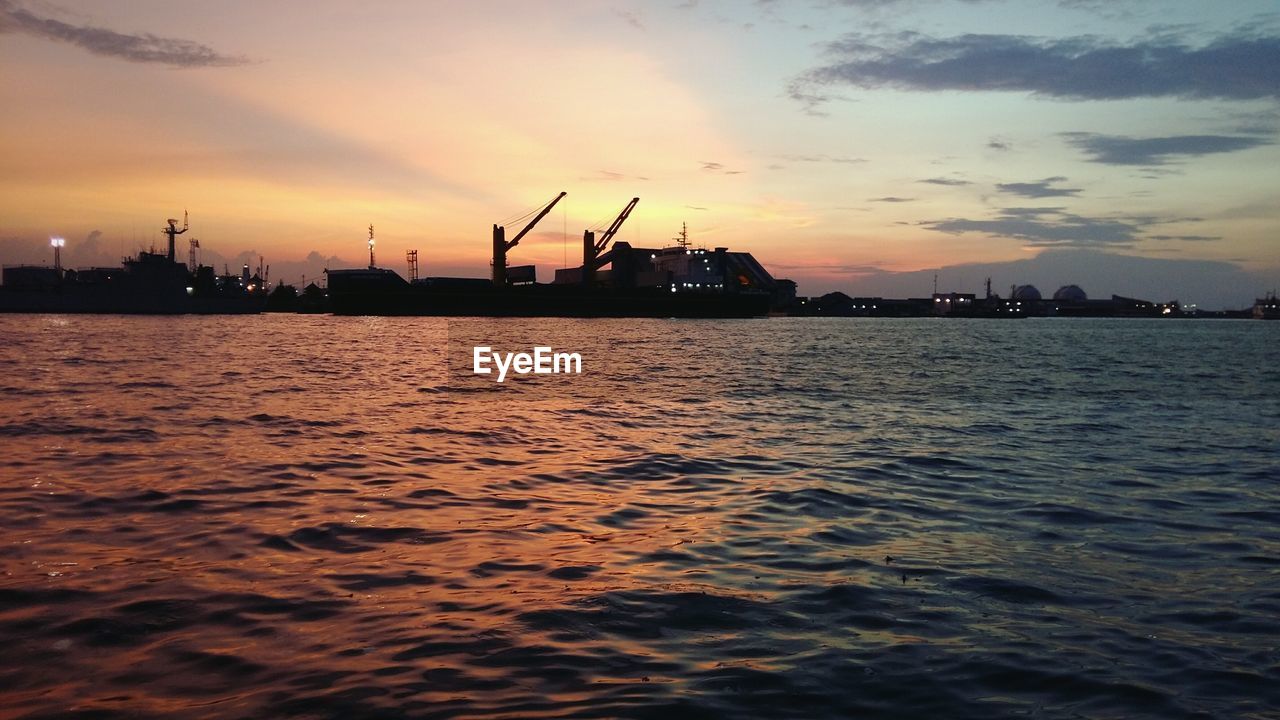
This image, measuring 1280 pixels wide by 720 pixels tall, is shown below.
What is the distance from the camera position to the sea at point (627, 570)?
16.3 feet

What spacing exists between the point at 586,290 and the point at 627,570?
13569cm

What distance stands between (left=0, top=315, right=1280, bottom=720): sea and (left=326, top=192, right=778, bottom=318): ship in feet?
391

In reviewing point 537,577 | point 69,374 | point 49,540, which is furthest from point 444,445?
point 69,374

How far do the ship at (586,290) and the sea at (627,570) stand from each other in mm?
119302

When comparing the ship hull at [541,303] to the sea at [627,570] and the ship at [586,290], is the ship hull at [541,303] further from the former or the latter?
the sea at [627,570]

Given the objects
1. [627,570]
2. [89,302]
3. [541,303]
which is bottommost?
[627,570]

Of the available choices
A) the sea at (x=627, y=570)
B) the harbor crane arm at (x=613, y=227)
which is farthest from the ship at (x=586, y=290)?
the sea at (x=627, y=570)

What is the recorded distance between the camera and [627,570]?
24.8 feet

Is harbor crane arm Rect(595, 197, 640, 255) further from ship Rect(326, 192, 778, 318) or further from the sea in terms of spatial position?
the sea

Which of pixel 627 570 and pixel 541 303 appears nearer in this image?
pixel 627 570

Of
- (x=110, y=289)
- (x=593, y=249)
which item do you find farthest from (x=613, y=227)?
(x=110, y=289)

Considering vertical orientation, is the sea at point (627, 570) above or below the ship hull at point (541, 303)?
below

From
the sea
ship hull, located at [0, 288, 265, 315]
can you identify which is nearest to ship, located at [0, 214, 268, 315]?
ship hull, located at [0, 288, 265, 315]

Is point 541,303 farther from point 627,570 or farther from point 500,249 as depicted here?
point 627,570
